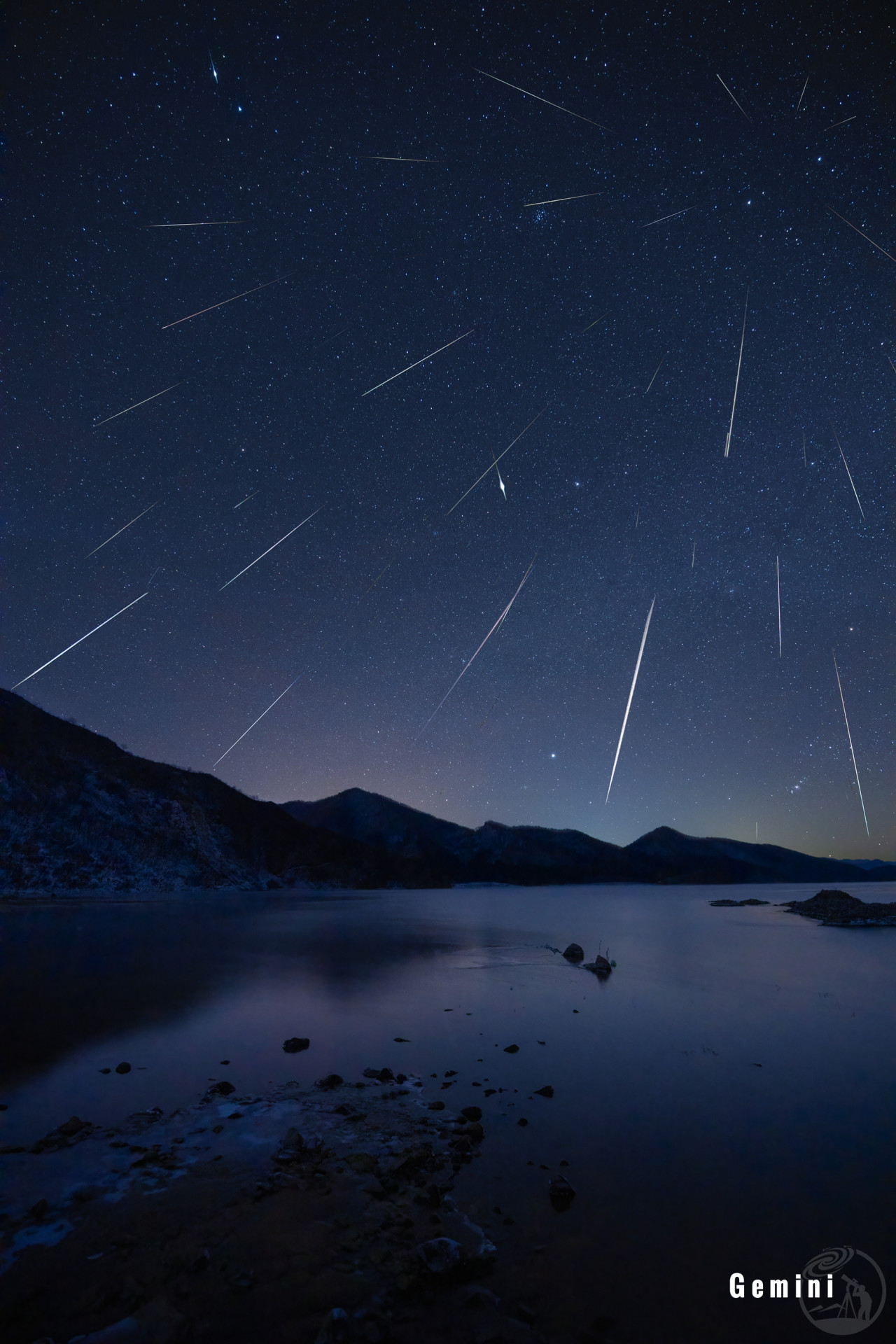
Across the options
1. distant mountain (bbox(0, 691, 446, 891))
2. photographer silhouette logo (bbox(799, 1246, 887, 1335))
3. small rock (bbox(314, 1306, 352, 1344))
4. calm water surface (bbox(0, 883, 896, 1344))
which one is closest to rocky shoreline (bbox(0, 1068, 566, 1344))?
small rock (bbox(314, 1306, 352, 1344))

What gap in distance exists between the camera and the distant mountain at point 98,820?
8750 cm

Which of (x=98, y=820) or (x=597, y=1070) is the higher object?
(x=98, y=820)

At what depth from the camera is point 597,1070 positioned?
14219 mm

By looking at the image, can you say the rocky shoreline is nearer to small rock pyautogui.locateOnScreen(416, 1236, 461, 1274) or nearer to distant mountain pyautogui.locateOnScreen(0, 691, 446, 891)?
small rock pyautogui.locateOnScreen(416, 1236, 461, 1274)

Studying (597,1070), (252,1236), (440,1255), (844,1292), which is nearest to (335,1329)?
(440,1255)

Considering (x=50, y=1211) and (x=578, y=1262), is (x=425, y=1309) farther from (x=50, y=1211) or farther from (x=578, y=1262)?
(x=50, y=1211)

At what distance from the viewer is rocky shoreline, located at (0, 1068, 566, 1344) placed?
5.38m

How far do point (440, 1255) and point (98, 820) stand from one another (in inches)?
4615

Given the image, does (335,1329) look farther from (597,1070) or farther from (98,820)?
(98,820)

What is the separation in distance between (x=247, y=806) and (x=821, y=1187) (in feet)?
635

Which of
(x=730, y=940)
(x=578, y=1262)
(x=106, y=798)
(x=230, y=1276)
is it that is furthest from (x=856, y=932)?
(x=106, y=798)

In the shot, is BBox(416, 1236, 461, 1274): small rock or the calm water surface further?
the calm water surface

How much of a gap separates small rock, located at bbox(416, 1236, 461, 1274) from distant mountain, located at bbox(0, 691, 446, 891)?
99159mm

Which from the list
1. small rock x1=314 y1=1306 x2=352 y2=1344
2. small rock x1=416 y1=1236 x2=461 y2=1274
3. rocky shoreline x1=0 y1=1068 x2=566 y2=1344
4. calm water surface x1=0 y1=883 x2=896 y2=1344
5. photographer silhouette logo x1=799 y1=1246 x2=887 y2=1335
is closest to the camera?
small rock x1=314 y1=1306 x2=352 y2=1344
